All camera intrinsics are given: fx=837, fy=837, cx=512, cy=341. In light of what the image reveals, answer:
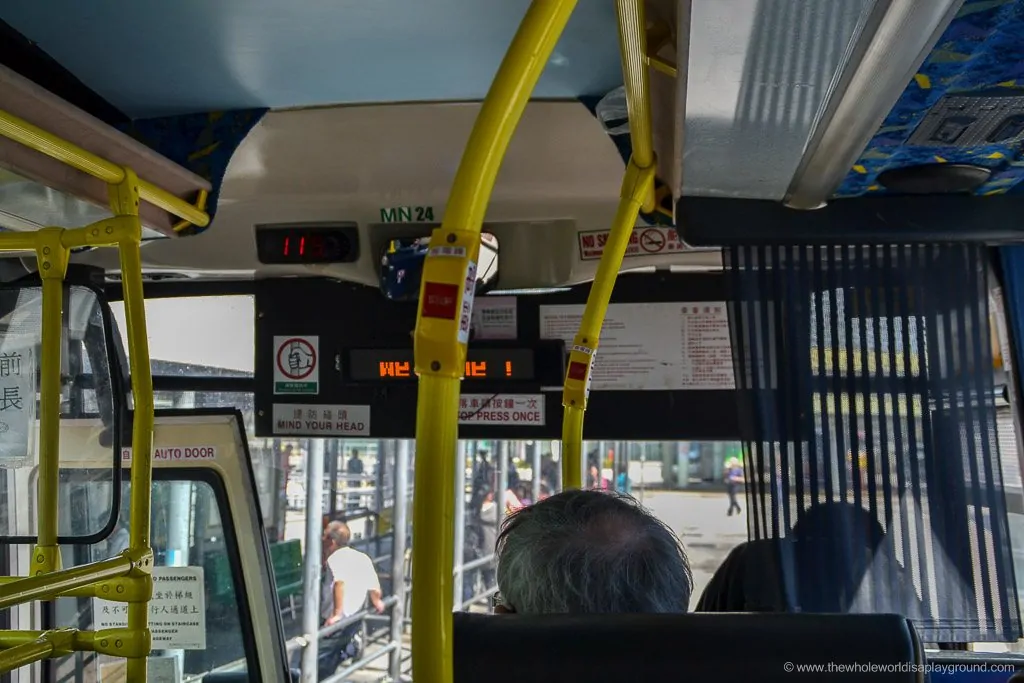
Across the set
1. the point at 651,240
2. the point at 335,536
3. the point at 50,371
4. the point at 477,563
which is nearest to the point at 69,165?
the point at 50,371

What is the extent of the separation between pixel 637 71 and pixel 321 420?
2.12m

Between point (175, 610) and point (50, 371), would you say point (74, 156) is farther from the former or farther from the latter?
point (175, 610)

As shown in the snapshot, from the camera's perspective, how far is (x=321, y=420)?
3168 mm

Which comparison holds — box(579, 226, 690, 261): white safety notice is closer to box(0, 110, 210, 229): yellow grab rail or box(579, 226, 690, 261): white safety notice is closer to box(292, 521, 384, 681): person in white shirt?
box(0, 110, 210, 229): yellow grab rail

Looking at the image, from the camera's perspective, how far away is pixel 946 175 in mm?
1899

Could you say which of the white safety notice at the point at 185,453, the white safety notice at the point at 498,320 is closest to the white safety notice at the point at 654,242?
the white safety notice at the point at 498,320

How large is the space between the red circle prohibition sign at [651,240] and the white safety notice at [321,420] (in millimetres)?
1176

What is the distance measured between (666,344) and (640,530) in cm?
151

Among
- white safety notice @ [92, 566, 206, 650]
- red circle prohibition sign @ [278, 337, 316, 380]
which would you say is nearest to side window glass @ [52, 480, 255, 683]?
white safety notice @ [92, 566, 206, 650]

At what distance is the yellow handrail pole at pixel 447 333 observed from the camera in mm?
822

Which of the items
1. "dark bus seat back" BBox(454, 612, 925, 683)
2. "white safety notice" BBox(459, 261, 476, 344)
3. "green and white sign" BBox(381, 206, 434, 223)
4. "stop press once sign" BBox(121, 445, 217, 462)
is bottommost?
"dark bus seat back" BBox(454, 612, 925, 683)

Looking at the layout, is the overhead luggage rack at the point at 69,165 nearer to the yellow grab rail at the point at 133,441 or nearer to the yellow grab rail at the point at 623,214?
the yellow grab rail at the point at 133,441

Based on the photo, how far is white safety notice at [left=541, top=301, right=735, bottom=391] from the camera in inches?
116

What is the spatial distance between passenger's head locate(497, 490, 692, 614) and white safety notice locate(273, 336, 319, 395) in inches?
69.1
